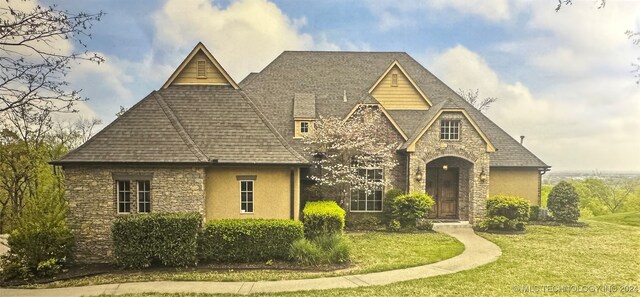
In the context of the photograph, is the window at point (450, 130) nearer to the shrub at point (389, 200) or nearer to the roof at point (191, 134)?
the shrub at point (389, 200)

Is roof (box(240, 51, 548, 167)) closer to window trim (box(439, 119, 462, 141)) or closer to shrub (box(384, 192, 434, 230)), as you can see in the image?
window trim (box(439, 119, 462, 141))

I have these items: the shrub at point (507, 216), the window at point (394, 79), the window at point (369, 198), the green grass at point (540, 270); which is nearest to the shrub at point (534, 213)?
the shrub at point (507, 216)

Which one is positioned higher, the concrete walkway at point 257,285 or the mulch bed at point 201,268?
the concrete walkway at point 257,285

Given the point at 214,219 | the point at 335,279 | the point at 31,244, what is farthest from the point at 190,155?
the point at 335,279

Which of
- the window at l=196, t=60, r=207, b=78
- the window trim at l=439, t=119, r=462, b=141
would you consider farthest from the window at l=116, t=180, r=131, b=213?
the window trim at l=439, t=119, r=462, b=141

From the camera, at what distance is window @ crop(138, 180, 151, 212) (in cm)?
1130

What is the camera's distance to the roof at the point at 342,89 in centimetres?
1916

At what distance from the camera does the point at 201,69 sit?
13883 millimetres

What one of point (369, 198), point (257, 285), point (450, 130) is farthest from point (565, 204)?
point (257, 285)

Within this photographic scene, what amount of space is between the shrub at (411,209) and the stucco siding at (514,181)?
5.81m

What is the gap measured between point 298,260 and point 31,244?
741 cm

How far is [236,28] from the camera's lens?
10383 mm

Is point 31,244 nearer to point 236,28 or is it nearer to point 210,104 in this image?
point 210,104

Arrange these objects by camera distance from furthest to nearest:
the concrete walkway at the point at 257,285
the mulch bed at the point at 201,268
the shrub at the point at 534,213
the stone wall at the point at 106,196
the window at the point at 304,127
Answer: the shrub at the point at 534,213 < the window at the point at 304,127 < the stone wall at the point at 106,196 < the mulch bed at the point at 201,268 < the concrete walkway at the point at 257,285
